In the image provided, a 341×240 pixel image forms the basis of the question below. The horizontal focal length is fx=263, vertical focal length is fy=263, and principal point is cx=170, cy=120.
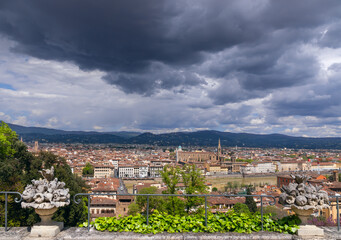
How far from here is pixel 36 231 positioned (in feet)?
13.0

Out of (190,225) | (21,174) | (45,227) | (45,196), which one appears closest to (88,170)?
(21,174)

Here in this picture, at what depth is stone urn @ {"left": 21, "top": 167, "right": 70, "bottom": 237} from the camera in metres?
3.95

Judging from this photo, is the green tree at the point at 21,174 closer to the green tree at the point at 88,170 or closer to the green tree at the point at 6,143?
the green tree at the point at 6,143

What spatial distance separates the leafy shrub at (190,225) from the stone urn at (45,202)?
68 cm

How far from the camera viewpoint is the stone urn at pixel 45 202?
3.95 meters

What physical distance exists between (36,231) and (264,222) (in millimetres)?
3624

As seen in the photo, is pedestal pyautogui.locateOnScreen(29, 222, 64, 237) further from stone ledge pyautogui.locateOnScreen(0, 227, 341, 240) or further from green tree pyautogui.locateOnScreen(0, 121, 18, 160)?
green tree pyautogui.locateOnScreen(0, 121, 18, 160)

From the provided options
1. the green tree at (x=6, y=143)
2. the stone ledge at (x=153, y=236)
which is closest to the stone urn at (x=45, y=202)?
the stone ledge at (x=153, y=236)

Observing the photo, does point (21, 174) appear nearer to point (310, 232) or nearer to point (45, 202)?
point (45, 202)

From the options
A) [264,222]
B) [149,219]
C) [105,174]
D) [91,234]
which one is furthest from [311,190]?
[105,174]

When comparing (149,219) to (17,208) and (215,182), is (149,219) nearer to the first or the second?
(17,208)

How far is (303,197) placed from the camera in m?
4.11

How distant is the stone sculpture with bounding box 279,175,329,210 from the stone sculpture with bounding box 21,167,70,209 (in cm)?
348

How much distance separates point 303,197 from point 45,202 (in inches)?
157
